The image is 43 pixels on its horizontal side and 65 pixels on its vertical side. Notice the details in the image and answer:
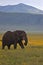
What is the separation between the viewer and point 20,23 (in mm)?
155500

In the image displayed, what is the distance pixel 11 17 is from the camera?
16662 centimetres

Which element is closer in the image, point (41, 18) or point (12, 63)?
point (12, 63)

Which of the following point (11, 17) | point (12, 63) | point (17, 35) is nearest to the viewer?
point (12, 63)

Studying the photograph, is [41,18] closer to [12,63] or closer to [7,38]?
[7,38]

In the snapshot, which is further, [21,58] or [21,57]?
[21,57]

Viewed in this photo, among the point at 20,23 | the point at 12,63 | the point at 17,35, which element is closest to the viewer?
the point at 12,63

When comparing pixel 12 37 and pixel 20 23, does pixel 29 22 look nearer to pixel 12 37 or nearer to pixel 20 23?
pixel 20 23

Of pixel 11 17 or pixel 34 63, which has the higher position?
pixel 34 63

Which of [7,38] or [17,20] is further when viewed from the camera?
[17,20]

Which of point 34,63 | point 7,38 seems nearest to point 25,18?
point 7,38

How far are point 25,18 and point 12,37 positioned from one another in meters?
144

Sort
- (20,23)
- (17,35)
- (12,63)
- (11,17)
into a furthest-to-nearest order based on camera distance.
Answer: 1. (11,17)
2. (20,23)
3. (17,35)
4. (12,63)

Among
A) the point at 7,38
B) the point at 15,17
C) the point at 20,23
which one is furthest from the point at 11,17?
the point at 7,38

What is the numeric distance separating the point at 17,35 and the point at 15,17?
147m
